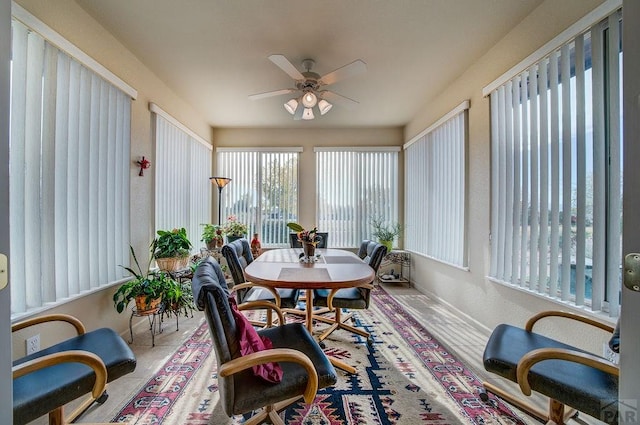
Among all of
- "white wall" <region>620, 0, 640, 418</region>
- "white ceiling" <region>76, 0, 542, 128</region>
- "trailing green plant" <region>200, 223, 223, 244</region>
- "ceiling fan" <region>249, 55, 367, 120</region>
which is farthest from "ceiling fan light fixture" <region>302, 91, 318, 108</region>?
"trailing green plant" <region>200, 223, 223, 244</region>

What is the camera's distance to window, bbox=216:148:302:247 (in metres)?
4.97

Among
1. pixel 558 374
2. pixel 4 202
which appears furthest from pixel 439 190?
pixel 4 202

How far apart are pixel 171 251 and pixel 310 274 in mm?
1630

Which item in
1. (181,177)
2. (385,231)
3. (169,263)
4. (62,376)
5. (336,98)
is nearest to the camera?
(62,376)

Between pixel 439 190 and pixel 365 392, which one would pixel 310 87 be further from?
pixel 365 392

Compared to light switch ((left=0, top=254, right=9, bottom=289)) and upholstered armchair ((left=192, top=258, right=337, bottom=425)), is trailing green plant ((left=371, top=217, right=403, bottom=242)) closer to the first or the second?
upholstered armchair ((left=192, top=258, right=337, bottom=425))

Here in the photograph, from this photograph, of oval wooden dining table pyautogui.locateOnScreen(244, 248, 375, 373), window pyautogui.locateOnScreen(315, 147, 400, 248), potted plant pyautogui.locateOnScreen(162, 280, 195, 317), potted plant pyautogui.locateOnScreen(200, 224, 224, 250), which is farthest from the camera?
window pyautogui.locateOnScreen(315, 147, 400, 248)

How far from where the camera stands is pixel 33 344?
1.72 m

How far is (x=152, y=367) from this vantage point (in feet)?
6.78

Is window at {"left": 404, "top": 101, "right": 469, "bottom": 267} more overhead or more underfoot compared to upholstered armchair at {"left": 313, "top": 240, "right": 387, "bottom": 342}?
more overhead

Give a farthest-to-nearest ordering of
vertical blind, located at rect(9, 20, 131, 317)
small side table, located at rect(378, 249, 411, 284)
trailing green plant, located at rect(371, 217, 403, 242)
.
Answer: trailing green plant, located at rect(371, 217, 403, 242) < small side table, located at rect(378, 249, 411, 284) < vertical blind, located at rect(9, 20, 131, 317)

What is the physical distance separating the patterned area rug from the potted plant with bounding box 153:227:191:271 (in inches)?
30.2

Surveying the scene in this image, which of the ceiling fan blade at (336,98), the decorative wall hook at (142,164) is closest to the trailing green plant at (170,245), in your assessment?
the decorative wall hook at (142,164)

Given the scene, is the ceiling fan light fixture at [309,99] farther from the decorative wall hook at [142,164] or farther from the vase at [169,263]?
the vase at [169,263]
